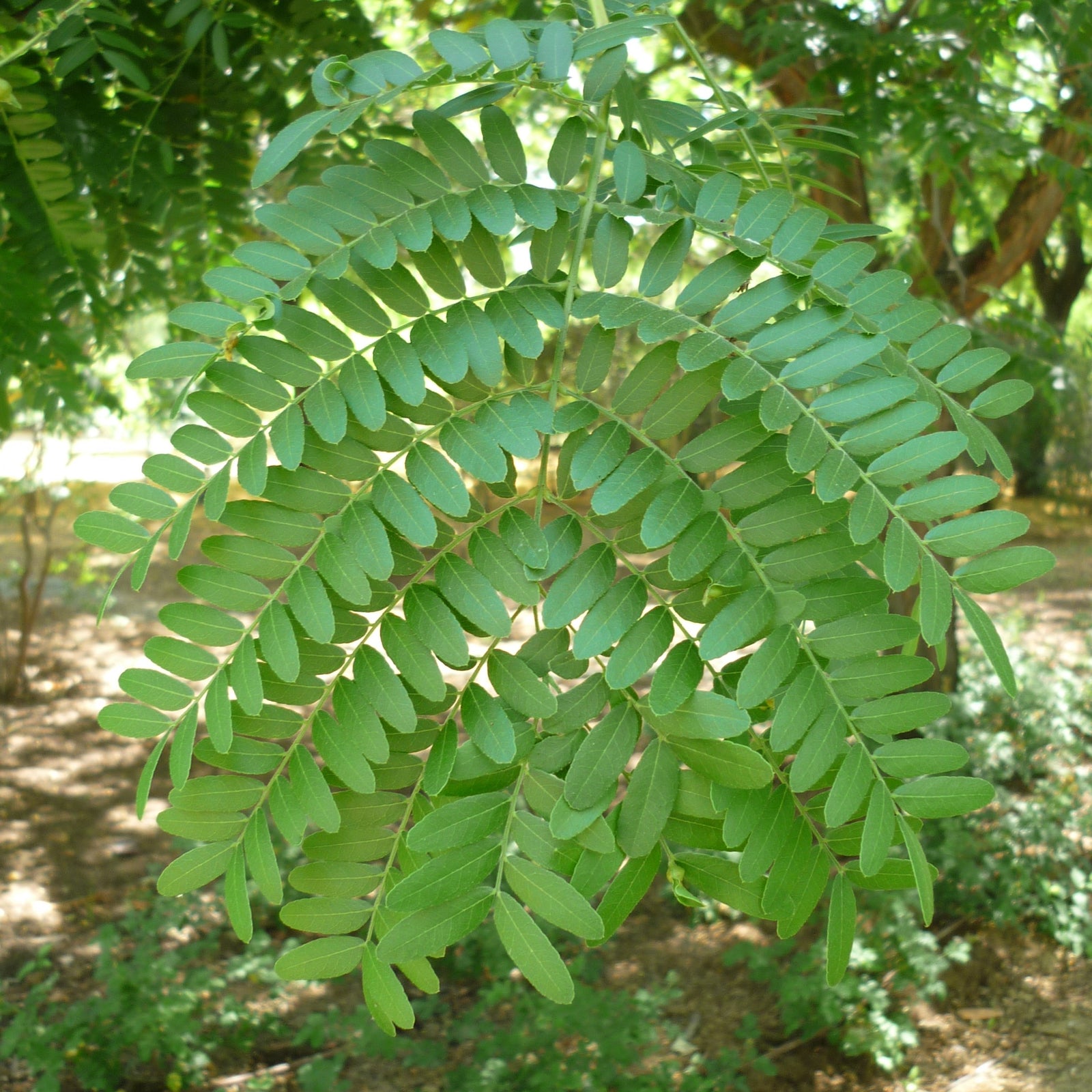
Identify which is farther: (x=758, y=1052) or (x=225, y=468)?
(x=758, y=1052)

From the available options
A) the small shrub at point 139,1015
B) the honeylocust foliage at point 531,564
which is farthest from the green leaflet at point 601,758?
the small shrub at point 139,1015

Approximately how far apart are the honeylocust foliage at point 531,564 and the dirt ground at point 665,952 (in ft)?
7.75

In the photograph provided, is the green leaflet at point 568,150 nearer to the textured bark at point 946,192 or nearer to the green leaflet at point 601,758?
the green leaflet at point 601,758

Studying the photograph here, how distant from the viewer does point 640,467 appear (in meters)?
0.68

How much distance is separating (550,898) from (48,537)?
202 inches

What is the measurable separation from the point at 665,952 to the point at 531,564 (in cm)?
298

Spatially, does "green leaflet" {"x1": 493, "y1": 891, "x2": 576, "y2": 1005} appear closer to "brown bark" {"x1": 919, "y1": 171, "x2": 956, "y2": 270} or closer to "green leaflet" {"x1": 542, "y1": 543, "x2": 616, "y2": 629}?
"green leaflet" {"x1": 542, "y1": 543, "x2": 616, "y2": 629}

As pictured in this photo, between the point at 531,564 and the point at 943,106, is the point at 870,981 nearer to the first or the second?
the point at 943,106

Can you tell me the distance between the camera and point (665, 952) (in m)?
3.28

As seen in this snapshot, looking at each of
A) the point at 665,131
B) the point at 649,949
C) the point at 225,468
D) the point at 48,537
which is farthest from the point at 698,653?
the point at 48,537

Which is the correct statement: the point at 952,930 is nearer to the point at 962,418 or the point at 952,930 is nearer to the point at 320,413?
the point at 962,418

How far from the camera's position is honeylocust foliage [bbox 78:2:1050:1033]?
637 millimetres

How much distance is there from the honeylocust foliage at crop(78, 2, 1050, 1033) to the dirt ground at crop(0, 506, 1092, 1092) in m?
2.36

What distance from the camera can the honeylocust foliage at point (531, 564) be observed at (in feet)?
2.09
